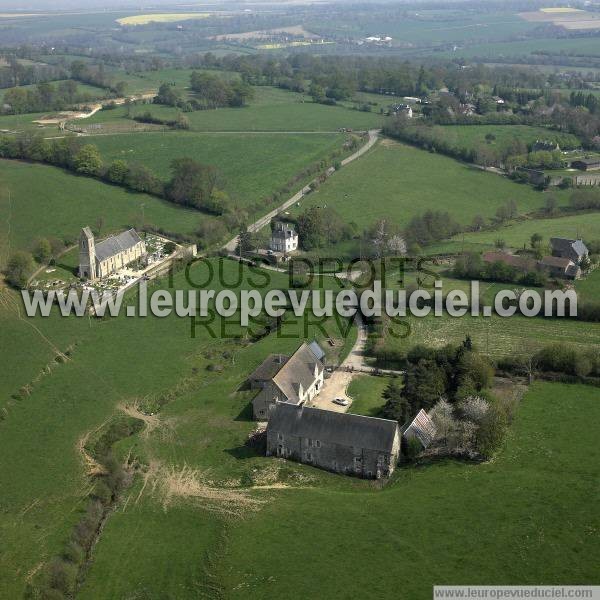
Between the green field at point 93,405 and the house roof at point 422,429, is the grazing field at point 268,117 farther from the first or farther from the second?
the house roof at point 422,429

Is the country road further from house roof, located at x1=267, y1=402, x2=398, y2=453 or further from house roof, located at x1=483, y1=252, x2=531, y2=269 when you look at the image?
house roof, located at x1=267, y1=402, x2=398, y2=453

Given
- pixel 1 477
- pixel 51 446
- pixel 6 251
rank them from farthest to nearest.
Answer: pixel 6 251, pixel 51 446, pixel 1 477

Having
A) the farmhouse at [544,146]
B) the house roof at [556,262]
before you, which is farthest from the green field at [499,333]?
the farmhouse at [544,146]

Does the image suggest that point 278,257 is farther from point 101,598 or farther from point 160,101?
point 160,101

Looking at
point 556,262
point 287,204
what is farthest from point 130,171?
point 556,262

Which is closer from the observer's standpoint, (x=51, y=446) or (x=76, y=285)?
(x=51, y=446)

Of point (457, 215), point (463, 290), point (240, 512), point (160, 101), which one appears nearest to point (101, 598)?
point (240, 512)
